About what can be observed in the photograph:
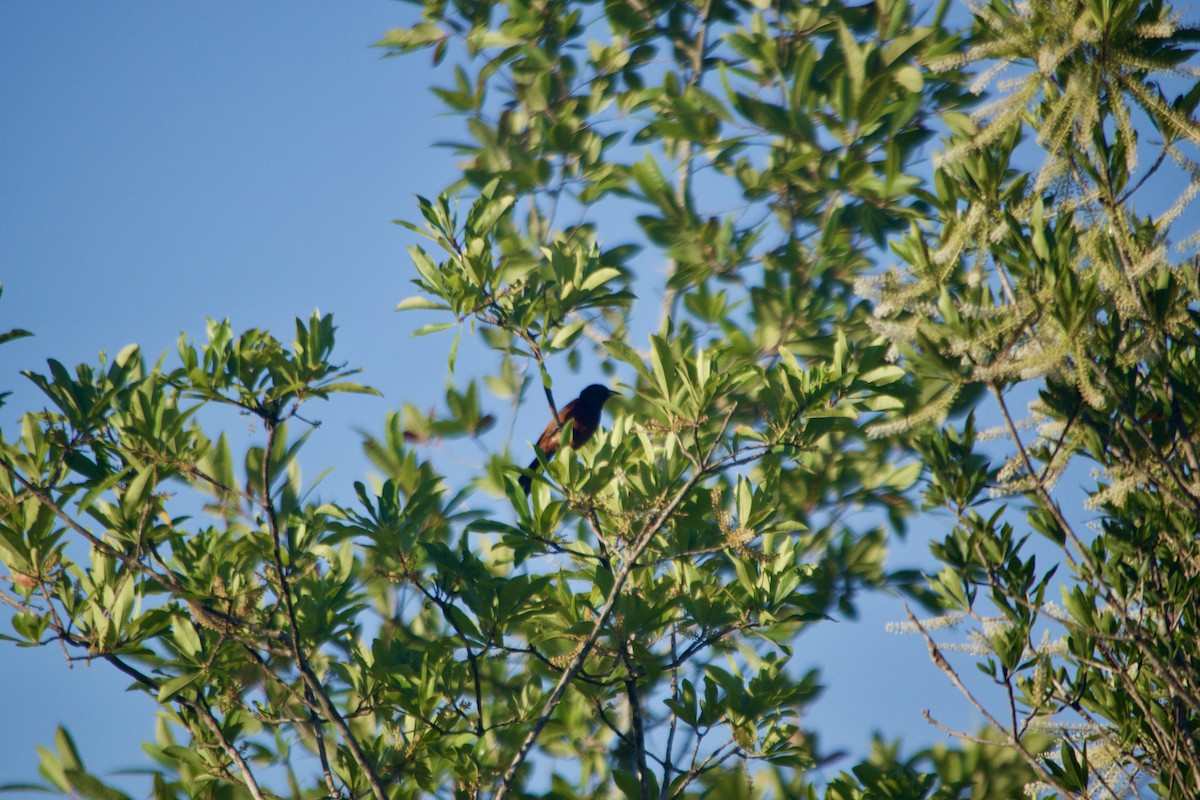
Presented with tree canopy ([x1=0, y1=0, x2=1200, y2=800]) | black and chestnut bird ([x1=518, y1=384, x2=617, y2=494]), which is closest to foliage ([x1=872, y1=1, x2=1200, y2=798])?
tree canopy ([x1=0, y1=0, x2=1200, y2=800])

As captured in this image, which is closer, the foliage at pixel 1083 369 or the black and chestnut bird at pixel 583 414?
the foliage at pixel 1083 369

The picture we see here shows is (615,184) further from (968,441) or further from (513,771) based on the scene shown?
(513,771)

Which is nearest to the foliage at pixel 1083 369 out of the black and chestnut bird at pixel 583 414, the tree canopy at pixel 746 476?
the tree canopy at pixel 746 476

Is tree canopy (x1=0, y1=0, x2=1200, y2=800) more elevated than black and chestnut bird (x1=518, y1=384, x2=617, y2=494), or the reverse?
black and chestnut bird (x1=518, y1=384, x2=617, y2=494)

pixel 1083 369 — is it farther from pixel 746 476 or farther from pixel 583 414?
pixel 583 414

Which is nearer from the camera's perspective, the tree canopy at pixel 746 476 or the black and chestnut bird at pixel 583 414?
the tree canopy at pixel 746 476

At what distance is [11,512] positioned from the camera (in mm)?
3023

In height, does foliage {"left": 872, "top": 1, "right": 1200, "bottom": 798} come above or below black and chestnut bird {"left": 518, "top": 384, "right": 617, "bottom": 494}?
below

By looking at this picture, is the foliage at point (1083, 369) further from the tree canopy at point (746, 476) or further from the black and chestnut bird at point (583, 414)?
the black and chestnut bird at point (583, 414)

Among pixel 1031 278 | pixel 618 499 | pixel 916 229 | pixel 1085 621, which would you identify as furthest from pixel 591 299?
pixel 1085 621

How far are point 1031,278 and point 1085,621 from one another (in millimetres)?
1009

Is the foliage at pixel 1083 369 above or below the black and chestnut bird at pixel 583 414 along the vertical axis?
below

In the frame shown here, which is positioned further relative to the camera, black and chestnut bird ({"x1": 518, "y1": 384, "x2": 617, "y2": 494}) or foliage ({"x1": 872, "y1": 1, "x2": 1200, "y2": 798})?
black and chestnut bird ({"x1": 518, "y1": 384, "x2": 617, "y2": 494})

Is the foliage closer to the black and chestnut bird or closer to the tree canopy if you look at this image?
the tree canopy
